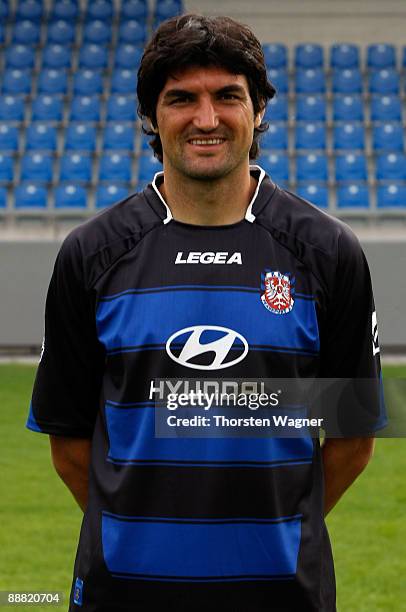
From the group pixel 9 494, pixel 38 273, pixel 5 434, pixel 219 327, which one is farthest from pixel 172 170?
pixel 38 273

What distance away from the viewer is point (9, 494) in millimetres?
6414

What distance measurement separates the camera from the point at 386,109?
15.9 metres

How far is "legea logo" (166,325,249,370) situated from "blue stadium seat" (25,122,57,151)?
44.5 feet

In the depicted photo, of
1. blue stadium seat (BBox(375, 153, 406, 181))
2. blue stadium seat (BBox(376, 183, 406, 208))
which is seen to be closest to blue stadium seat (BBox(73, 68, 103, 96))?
blue stadium seat (BBox(375, 153, 406, 181))

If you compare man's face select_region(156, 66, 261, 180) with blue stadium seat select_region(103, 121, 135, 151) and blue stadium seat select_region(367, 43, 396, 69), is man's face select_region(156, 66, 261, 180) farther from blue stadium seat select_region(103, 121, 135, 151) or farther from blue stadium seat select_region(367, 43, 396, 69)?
blue stadium seat select_region(367, 43, 396, 69)

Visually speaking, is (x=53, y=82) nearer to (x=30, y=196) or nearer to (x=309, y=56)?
(x=30, y=196)

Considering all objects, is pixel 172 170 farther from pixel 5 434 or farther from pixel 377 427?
pixel 5 434

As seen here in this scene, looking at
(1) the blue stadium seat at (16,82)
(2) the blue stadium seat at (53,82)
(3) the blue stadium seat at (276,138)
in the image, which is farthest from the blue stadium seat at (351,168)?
(1) the blue stadium seat at (16,82)

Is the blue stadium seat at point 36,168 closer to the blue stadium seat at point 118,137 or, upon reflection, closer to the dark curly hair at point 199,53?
the blue stadium seat at point 118,137

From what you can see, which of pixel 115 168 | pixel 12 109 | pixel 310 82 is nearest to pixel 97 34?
pixel 12 109

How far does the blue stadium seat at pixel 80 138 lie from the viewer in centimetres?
1512

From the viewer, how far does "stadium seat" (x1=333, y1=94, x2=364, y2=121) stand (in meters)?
15.9

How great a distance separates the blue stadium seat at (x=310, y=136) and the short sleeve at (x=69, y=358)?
13494 mm

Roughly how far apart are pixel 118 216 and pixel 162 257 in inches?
5.8
